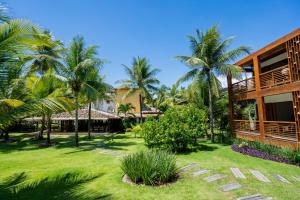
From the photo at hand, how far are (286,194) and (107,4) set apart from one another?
11.8 m

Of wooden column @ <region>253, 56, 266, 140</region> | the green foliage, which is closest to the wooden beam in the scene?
wooden column @ <region>253, 56, 266, 140</region>

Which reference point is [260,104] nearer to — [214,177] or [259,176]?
[259,176]

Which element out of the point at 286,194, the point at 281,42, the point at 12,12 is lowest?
the point at 286,194

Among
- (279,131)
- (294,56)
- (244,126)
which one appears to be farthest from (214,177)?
(244,126)

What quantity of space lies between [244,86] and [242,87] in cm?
25

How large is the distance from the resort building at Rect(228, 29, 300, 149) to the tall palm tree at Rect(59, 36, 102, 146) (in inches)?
450

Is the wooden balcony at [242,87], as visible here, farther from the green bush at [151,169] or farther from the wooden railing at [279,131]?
the green bush at [151,169]

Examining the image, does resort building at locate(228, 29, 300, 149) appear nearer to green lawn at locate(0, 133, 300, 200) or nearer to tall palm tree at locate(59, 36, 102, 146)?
green lawn at locate(0, 133, 300, 200)

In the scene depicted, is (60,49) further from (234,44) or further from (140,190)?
(140,190)

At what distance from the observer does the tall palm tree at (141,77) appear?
2877 cm

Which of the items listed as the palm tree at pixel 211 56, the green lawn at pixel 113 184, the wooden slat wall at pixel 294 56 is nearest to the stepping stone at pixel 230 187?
the green lawn at pixel 113 184

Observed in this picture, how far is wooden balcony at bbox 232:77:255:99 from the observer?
1526 centimetres

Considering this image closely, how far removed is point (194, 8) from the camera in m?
12.8

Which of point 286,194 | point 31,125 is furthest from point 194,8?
point 31,125
